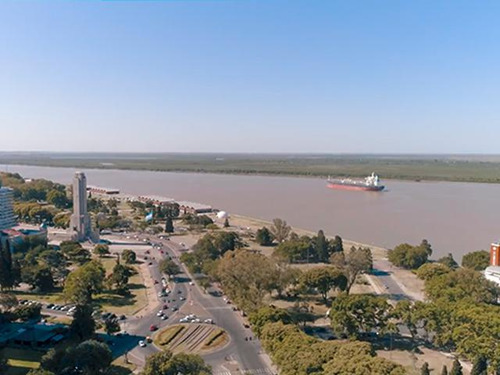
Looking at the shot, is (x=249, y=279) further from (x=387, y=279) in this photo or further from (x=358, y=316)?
(x=387, y=279)

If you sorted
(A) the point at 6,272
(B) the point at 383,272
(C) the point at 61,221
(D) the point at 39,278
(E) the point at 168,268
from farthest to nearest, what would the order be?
1. (C) the point at 61,221
2. (B) the point at 383,272
3. (E) the point at 168,268
4. (D) the point at 39,278
5. (A) the point at 6,272

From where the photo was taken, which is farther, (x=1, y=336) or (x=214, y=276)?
(x=214, y=276)

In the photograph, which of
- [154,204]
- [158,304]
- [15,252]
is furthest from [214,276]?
[154,204]

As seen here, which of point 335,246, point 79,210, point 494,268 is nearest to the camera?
point 494,268

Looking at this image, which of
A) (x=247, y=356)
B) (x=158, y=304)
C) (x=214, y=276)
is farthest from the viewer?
(x=214, y=276)

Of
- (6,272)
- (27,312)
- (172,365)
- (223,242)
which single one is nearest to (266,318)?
(172,365)

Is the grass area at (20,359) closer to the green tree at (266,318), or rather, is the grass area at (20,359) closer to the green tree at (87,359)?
the green tree at (87,359)

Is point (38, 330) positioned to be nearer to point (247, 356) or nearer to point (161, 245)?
point (247, 356)
